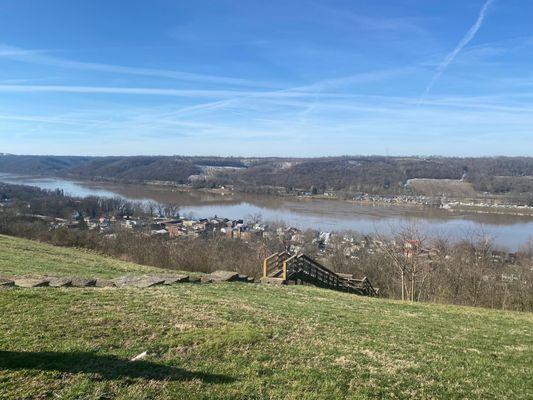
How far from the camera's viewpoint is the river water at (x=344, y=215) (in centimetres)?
5209

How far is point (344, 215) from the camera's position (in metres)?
75.0

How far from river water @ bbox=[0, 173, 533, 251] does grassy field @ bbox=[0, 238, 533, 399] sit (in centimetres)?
3228

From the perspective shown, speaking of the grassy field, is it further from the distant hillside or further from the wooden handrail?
the distant hillside

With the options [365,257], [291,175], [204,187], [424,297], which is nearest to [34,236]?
[365,257]

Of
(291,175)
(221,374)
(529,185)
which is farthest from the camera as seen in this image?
(291,175)

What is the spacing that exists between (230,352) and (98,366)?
152cm

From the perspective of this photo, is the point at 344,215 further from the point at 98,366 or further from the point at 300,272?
the point at 98,366

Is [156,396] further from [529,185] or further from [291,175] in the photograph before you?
[291,175]

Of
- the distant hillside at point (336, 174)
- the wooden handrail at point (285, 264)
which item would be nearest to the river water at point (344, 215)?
the distant hillside at point (336, 174)

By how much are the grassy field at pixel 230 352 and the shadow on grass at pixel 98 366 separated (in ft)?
0.04

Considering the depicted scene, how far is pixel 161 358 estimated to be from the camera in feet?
16.8

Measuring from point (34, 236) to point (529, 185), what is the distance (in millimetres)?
104828

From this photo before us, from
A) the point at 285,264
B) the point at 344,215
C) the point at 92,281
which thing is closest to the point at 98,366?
the point at 92,281

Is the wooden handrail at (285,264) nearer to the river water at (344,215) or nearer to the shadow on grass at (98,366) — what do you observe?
the shadow on grass at (98,366)
